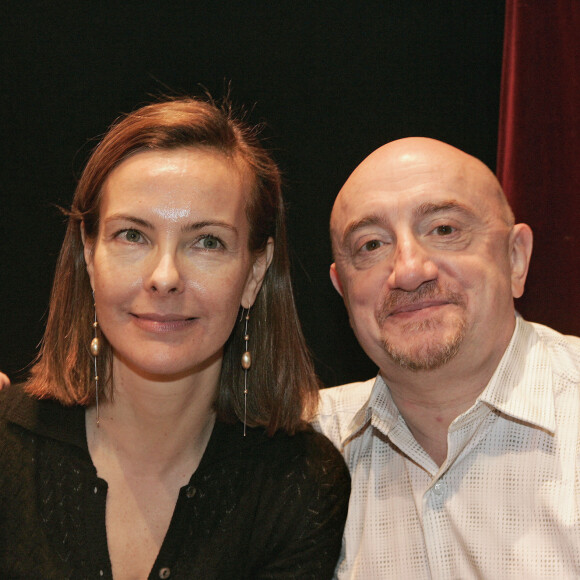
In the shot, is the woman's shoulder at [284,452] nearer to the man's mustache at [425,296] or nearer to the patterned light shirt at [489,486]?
the patterned light shirt at [489,486]

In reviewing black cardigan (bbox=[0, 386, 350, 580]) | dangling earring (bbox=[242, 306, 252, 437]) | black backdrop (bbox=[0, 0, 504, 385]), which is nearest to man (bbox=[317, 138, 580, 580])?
black cardigan (bbox=[0, 386, 350, 580])

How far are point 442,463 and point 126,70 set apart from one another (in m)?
1.67

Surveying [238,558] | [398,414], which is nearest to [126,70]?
[398,414]

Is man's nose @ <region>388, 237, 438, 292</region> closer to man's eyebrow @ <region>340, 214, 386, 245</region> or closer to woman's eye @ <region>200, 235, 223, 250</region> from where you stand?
man's eyebrow @ <region>340, 214, 386, 245</region>

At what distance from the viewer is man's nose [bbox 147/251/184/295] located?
1771 mm

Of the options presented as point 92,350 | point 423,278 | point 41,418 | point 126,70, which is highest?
point 126,70

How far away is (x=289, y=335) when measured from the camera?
87.4 inches

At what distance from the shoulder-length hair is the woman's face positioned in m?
0.06

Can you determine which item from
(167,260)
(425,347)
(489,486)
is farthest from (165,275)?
(489,486)

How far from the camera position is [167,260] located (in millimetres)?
1797

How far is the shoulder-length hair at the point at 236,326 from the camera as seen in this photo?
1.95m

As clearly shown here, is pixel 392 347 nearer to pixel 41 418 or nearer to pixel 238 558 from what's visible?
pixel 238 558

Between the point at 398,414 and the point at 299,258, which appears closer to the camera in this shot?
the point at 398,414

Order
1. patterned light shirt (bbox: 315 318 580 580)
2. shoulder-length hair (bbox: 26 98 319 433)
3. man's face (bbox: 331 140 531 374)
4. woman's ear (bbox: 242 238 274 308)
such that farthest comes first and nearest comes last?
woman's ear (bbox: 242 238 274 308)
shoulder-length hair (bbox: 26 98 319 433)
man's face (bbox: 331 140 531 374)
patterned light shirt (bbox: 315 318 580 580)
